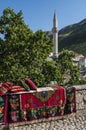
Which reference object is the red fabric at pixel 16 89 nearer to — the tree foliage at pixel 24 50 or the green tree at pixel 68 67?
the tree foliage at pixel 24 50

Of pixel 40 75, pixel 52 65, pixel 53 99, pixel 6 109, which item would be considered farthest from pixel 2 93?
pixel 52 65

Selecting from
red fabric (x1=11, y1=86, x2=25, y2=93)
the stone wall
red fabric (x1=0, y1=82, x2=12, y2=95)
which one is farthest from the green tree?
red fabric (x1=0, y1=82, x2=12, y2=95)

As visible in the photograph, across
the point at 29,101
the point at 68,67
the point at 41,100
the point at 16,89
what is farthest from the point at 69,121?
the point at 68,67

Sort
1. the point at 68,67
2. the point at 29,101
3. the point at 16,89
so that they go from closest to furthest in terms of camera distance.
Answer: the point at 16,89
the point at 29,101
the point at 68,67

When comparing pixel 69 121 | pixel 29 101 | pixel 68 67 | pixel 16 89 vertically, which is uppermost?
pixel 68 67

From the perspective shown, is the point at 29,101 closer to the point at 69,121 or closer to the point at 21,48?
the point at 69,121

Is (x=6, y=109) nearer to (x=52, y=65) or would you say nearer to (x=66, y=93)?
(x=66, y=93)

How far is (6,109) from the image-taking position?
32.6 ft

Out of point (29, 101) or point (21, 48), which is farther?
point (21, 48)

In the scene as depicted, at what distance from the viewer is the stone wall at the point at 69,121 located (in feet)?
34.6

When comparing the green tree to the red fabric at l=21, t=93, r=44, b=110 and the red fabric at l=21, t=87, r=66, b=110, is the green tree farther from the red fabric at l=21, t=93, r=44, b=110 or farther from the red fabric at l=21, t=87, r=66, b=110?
the red fabric at l=21, t=93, r=44, b=110

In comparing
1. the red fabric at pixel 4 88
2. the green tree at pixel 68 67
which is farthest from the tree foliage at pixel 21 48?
the red fabric at pixel 4 88

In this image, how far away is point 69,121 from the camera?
36.8ft

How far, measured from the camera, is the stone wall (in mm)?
10547
